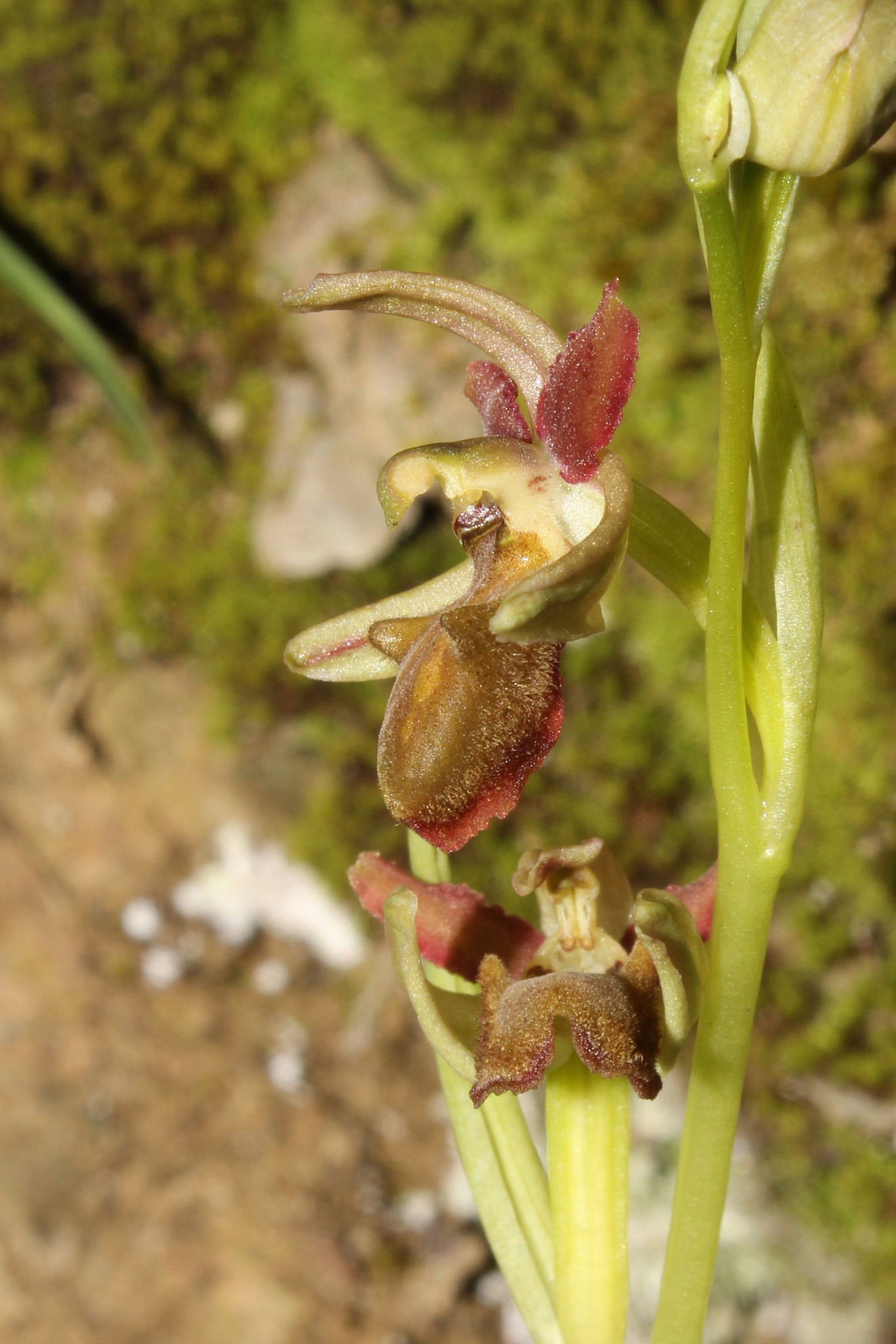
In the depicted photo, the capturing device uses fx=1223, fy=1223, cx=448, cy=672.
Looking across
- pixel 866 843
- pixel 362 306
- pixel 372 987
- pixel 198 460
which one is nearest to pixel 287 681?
pixel 198 460

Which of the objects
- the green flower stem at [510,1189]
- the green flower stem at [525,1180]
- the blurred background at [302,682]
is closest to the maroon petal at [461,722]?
the green flower stem at [510,1189]

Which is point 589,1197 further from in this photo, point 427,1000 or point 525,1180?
point 427,1000

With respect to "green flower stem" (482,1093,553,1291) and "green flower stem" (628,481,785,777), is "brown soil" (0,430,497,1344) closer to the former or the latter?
"green flower stem" (482,1093,553,1291)

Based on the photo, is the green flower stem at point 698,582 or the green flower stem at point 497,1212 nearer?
the green flower stem at point 698,582

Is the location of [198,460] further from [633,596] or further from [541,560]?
[541,560]

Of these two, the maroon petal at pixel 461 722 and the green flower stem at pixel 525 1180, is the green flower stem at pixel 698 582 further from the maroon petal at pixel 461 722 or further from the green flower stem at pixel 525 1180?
the green flower stem at pixel 525 1180

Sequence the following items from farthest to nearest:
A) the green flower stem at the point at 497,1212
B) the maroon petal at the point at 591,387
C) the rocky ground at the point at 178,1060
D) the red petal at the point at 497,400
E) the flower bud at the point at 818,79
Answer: the rocky ground at the point at 178,1060, the green flower stem at the point at 497,1212, the red petal at the point at 497,400, the maroon petal at the point at 591,387, the flower bud at the point at 818,79
